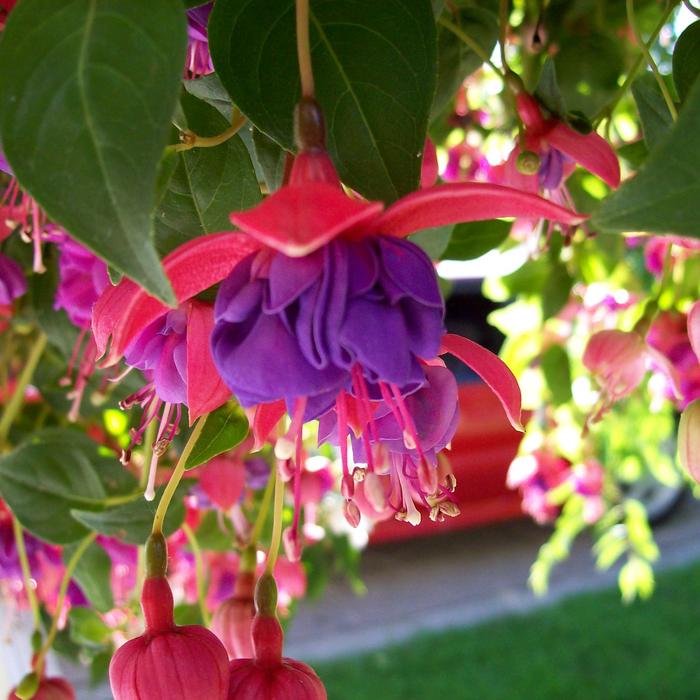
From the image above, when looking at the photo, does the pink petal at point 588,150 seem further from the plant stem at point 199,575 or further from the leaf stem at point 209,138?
the plant stem at point 199,575

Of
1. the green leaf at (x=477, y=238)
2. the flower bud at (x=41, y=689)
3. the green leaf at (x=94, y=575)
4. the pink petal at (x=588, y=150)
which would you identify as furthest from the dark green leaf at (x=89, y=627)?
the pink petal at (x=588, y=150)

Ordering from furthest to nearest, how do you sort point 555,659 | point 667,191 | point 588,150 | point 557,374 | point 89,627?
point 555,659 → point 557,374 → point 89,627 → point 588,150 → point 667,191

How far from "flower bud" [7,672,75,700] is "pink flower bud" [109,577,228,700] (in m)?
0.19

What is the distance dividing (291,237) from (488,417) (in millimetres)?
2623

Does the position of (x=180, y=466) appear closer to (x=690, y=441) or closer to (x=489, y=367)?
(x=489, y=367)

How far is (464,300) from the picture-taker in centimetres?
291

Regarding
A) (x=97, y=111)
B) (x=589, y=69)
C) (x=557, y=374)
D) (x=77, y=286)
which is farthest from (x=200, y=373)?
(x=557, y=374)

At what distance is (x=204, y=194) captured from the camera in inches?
14.6

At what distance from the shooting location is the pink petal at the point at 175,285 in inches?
10.8

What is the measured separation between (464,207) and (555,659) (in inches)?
86.2

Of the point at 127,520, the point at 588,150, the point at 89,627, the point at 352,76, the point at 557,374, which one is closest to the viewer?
the point at 352,76

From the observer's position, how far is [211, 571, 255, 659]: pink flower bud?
1.63 ft

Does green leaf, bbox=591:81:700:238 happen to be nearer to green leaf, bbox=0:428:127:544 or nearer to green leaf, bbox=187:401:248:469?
green leaf, bbox=187:401:248:469

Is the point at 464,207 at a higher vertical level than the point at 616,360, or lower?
higher
